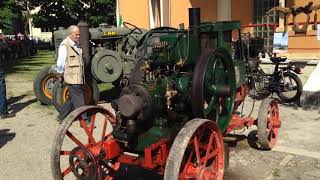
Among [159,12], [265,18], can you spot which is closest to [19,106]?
[265,18]

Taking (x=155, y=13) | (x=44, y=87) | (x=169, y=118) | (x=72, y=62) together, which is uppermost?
(x=155, y=13)

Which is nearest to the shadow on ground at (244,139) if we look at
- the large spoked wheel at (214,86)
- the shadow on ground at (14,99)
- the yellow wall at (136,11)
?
the large spoked wheel at (214,86)

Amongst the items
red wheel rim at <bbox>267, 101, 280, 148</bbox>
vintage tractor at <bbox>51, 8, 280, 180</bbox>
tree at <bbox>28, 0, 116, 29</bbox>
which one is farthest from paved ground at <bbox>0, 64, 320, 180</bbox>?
tree at <bbox>28, 0, 116, 29</bbox>

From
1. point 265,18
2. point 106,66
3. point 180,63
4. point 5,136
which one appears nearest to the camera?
point 180,63

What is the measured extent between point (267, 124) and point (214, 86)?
64.4 inches

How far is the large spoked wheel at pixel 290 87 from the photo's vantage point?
9.77m

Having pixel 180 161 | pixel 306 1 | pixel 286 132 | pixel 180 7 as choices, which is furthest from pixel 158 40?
pixel 180 7

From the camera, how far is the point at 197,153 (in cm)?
439

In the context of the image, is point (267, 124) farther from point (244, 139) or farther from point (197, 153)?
point (197, 153)

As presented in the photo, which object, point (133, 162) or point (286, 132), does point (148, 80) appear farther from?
point (286, 132)

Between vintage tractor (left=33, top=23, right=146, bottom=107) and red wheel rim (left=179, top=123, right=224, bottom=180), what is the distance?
4.84 m

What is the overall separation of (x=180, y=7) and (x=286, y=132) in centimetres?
1120

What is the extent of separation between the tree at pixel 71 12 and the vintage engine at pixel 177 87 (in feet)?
106

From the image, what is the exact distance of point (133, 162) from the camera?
15.6 feet
